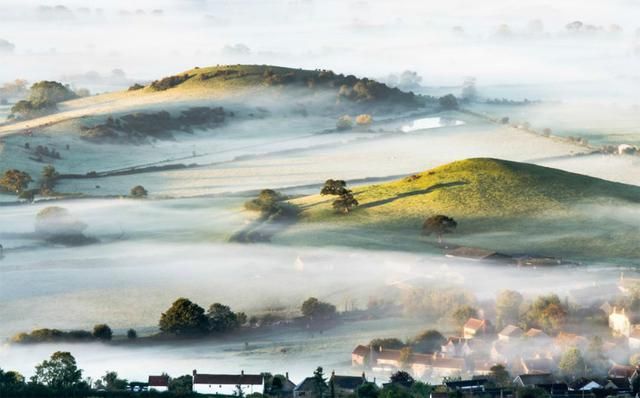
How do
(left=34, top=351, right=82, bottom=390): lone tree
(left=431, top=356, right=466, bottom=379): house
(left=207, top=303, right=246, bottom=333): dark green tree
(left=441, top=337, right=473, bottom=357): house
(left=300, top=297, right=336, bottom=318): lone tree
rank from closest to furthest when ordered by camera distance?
(left=34, top=351, right=82, bottom=390): lone tree
(left=431, top=356, right=466, bottom=379): house
(left=441, top=337, right=473, bottom=357): house
(left=207, top=303, right=246, bottom=333): dark green tree
(left=300, top=297, right=336, bottom=318): lone tree

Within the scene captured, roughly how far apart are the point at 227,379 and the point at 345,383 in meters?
5.53

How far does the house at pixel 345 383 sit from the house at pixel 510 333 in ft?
37.5

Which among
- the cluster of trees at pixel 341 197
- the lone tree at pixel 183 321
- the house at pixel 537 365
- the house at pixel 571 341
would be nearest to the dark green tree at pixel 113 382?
the lone tree at pixel 183 321

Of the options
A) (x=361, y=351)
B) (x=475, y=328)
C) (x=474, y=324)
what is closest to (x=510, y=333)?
(x=475, y=328)

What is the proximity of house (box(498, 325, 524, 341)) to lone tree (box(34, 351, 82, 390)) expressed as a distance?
2309 cm

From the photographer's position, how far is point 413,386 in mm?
89500

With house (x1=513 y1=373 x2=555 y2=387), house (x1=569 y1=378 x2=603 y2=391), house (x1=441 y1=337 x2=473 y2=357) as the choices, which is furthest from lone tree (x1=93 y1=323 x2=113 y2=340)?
house (x1=569 y1=378 x2=603 y2=391)

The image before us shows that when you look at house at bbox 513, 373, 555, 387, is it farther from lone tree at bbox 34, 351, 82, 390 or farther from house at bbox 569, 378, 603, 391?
lone tree at bbox 34, 351, 82, 390

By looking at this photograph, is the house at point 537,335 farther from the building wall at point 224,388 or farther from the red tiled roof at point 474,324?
the building wall at point 224,388

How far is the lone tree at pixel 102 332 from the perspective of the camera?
333 feet

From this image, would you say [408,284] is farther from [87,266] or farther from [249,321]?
[87,266]

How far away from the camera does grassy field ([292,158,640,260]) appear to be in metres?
135

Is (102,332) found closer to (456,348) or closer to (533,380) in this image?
(456,348)

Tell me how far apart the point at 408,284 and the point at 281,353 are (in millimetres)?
17709
